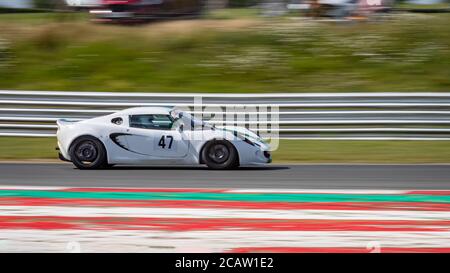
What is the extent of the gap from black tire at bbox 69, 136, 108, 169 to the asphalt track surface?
155 mm

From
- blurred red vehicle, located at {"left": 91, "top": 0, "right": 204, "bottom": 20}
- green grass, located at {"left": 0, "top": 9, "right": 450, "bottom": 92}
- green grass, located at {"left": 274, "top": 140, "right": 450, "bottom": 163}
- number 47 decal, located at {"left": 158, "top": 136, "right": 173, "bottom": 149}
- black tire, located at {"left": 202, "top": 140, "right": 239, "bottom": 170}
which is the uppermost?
blurred red vehicle, located at {"left": 91, "top": 0, "right": 204, "bottom": 20}

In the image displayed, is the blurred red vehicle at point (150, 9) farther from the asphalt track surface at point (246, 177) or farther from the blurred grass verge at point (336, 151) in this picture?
the asphalt track surface at point (246, 177)

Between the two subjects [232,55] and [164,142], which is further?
[232,55]

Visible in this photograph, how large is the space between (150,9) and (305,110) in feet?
23.3

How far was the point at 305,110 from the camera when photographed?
1530 centimetres

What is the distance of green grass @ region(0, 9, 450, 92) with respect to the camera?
18.1 metres

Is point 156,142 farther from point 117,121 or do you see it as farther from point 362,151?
point 362,151

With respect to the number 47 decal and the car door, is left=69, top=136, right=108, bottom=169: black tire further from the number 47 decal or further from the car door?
the number 47 decal

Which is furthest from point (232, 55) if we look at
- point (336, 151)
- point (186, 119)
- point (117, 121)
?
point (117, 121)

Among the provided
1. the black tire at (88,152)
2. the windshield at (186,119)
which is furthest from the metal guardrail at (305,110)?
the black tire at (88,152)

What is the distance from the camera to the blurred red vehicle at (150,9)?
20812mm

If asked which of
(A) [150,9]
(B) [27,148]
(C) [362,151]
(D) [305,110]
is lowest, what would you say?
(C) [362,151]

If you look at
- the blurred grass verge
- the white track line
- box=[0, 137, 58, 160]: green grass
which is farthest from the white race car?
the white track line
